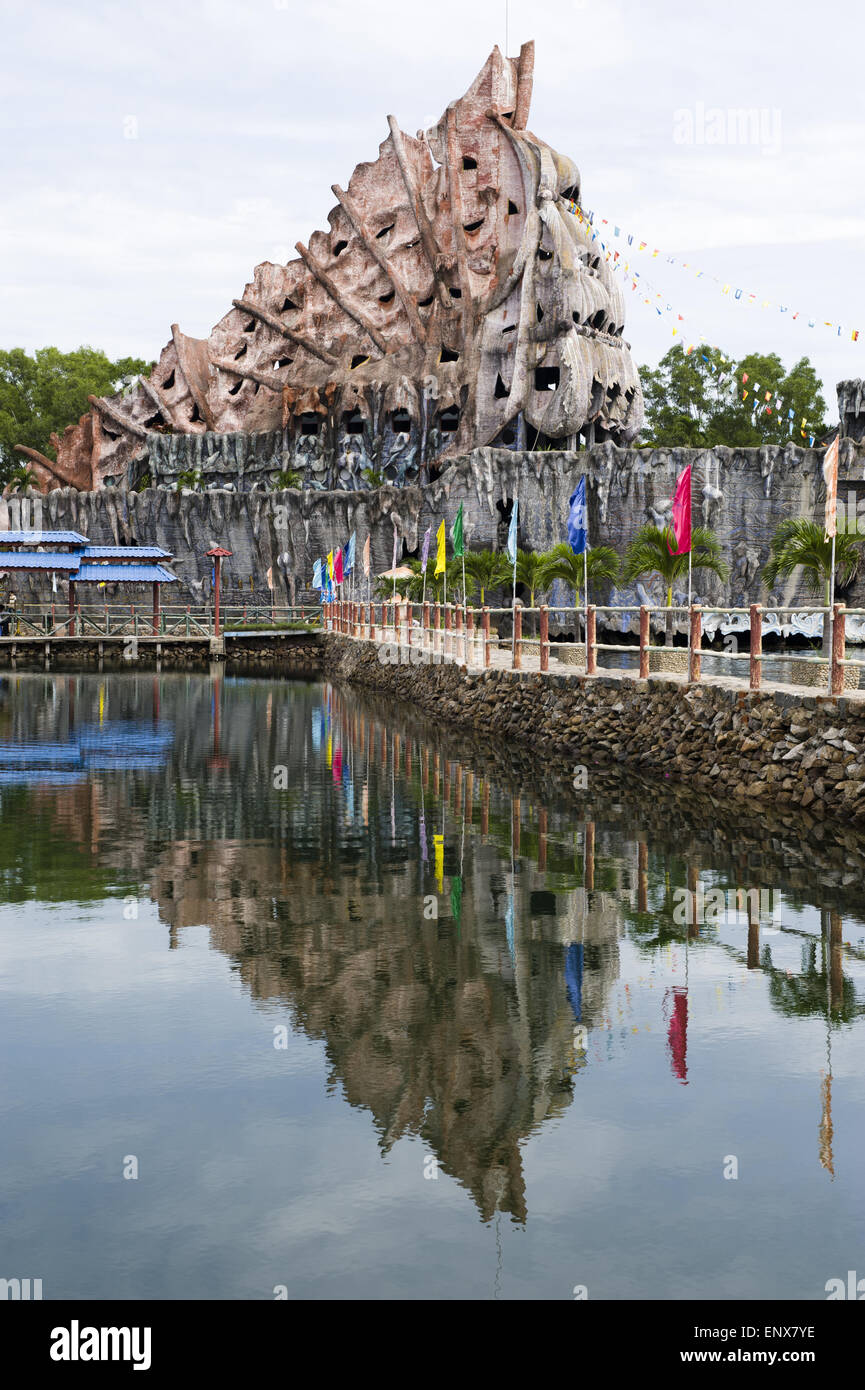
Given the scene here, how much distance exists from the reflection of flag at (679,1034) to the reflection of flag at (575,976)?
57 centimetres

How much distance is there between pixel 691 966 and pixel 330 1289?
5146 millimetres

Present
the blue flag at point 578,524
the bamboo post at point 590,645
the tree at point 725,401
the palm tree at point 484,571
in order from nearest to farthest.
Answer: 1. the bamboo post at point 590,645
2. the blue flag at point 578,524
3. the palm tree at point 484,571
4. the tree at point 725,401

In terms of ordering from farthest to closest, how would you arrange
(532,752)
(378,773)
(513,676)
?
(513,676) < (532,752) < (378,773)

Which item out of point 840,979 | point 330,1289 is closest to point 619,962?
point 840,979

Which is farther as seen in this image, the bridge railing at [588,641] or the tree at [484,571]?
the tree at [484,571]

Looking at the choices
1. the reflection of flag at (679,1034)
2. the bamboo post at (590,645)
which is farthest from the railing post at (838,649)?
the bamboo post at (590,645)

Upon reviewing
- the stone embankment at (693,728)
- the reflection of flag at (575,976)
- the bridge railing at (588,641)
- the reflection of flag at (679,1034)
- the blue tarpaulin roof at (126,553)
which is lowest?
the reflection of flag at (679,1034)

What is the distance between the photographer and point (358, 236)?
278 feet

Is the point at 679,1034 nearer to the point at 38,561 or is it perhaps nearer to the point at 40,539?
the point at 38,561

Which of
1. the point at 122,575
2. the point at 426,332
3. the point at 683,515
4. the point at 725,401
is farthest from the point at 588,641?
the point at 725,401

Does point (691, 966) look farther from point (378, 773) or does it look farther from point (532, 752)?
point (532, 752)

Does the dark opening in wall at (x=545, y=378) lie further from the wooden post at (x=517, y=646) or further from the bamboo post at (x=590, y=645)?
the bamboo post at (x=590, y=645)

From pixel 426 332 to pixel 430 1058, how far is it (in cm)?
7759

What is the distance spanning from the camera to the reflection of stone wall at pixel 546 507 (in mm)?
67312
